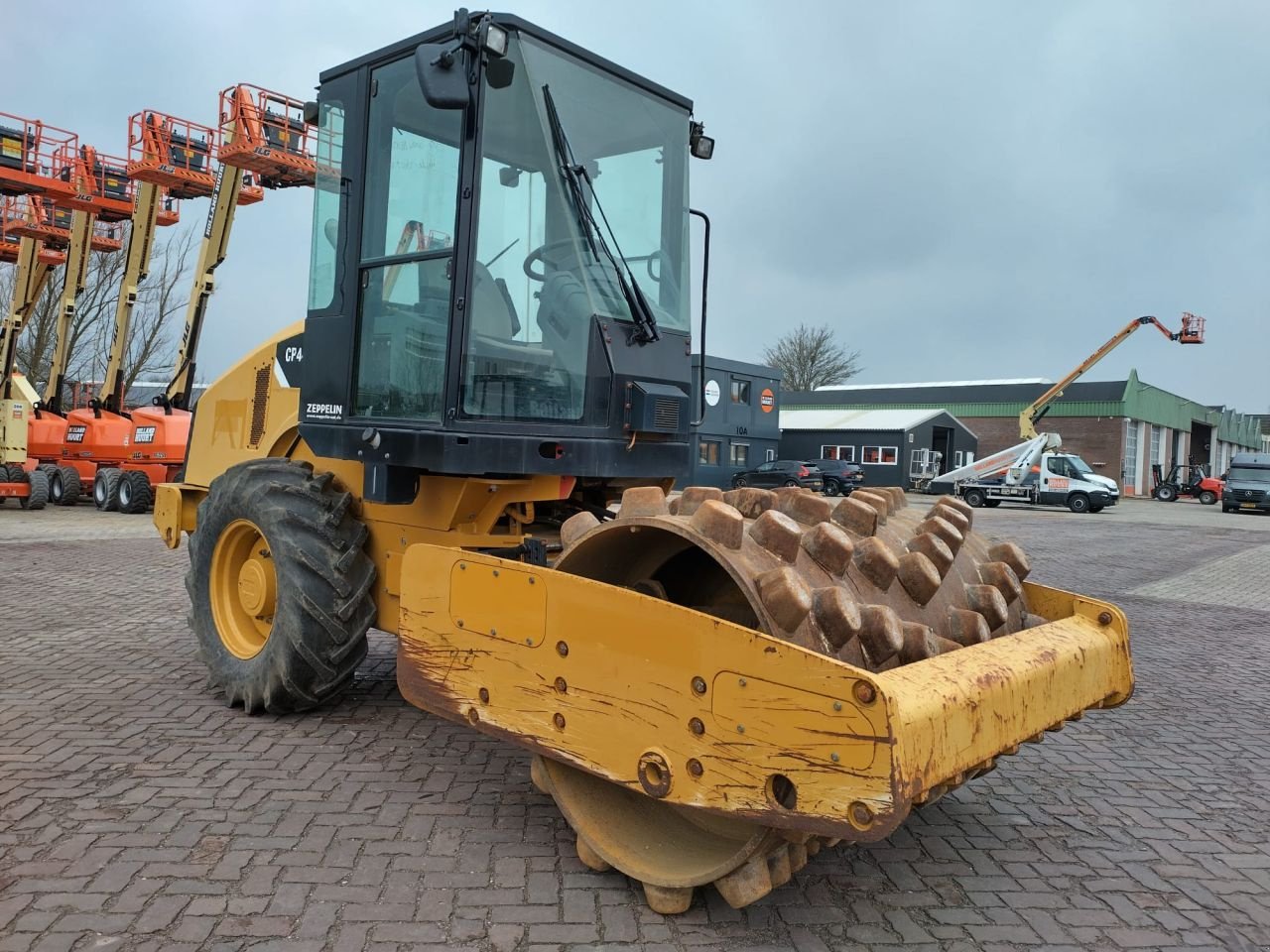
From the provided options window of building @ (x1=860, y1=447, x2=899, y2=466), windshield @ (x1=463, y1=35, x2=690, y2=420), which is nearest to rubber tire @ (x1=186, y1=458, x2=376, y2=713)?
windshield @ (x1=463, y1=35, x2=690, y2=420)

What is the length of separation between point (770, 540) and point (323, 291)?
8.83 ft

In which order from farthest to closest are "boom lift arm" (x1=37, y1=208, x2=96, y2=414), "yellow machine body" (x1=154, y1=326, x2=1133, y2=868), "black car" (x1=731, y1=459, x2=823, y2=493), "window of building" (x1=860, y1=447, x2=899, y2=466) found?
"window of building" (x1=860, y1=447, x2=899, y2=466) → "black car" (x1=731, y1=459, x2=823, y2=493) → "boom lift arm" (x1=37, y1=208, x2=96, y2=414) → "yellow machine body" (x1=154, y1=326, x2=1133, y2=868)

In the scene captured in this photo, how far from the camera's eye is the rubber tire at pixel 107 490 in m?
18.2

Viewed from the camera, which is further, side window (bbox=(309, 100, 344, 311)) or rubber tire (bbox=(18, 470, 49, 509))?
rubber tire (bbox=(18, 470, 49, 509))

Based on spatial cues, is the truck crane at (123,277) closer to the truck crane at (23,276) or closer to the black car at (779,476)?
the truck crane at (23,276)

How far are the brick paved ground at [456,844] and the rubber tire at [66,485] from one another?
15327 millimetres

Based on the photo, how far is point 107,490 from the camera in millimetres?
18391

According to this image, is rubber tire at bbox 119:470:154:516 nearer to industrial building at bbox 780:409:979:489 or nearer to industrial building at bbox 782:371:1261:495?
industrial building at bbox 780:409:979:489

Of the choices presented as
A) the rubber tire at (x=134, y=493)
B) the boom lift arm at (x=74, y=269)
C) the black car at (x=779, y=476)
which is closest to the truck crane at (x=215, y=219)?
the rubber tire at (x=134, y=493)

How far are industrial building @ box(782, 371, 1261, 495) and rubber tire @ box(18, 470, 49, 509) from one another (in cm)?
3764

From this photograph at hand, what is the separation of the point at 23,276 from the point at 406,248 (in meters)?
19.8

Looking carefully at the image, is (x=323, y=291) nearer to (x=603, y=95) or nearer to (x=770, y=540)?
(x=603, y=95)

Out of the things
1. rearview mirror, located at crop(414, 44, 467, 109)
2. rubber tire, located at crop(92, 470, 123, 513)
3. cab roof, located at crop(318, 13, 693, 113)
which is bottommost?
rubber tire, located at crop(92, 470, 123, 513)

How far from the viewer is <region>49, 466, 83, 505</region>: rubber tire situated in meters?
19.1
